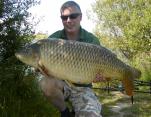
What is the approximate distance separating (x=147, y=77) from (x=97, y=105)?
9.12 meters

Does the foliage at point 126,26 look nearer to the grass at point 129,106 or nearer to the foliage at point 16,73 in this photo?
the grass at point 129,106

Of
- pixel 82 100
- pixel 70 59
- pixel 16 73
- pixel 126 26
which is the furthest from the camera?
pixel 126 26

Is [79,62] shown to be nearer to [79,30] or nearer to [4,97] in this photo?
[79,30]

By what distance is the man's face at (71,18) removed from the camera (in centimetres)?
399

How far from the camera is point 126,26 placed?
2081 cm

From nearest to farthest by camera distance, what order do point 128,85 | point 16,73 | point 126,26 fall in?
1. point 128,85
2. point 16,73
3. point 126,26

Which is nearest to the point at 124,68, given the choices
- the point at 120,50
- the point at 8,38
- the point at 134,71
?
the point at 134,71

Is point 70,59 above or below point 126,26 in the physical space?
above

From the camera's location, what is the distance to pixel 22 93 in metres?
5.35

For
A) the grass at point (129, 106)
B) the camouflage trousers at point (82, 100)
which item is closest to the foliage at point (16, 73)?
the camouflage trousers at point (82, 100)

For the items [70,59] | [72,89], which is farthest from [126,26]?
[70,59]

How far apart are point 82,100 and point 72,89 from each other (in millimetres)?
141

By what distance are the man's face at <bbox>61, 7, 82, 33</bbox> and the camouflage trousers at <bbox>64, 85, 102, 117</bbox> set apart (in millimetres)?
581

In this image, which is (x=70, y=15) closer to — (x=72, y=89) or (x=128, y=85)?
(x=72, y=89)
